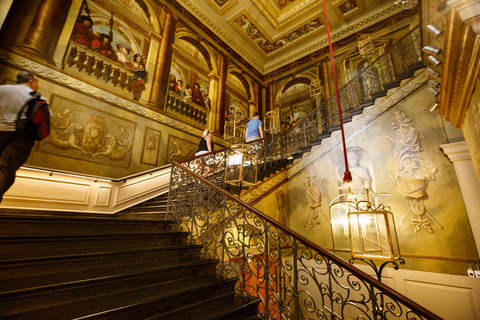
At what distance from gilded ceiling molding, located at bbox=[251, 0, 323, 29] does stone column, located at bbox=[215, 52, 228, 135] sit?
7.70ft

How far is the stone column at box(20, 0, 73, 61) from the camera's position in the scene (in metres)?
4.63

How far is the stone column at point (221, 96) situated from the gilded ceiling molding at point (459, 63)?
6.74m

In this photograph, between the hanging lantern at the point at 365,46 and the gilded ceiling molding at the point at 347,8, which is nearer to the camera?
the hanging lantern at the point at 365,46

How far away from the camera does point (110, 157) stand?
543 centimetres

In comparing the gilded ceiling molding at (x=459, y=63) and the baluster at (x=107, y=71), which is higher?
the baluster at (x=107, y=71)

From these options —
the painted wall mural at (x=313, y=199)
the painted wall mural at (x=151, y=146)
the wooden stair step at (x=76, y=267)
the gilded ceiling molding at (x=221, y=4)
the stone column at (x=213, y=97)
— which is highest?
the gilded ceiling molding at (x=221, y=4)

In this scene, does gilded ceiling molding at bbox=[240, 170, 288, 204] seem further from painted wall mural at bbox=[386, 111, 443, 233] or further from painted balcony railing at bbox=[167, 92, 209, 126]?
painted balcony railing at bbox=[167, 92, 209, 126]

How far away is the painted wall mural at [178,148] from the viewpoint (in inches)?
263

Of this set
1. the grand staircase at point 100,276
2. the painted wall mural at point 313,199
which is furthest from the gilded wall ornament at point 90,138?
the painted wall mural at point 313,199

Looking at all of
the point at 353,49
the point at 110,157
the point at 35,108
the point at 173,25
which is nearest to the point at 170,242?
the point at 35,108

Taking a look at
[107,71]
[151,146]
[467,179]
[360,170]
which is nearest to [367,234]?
[467,179]

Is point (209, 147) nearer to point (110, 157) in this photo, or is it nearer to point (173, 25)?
point (110, 157)

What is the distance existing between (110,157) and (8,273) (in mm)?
4129

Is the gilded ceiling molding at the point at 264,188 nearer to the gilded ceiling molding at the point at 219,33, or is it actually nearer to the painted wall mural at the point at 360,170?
the painted wall mural at the point at 360,170
